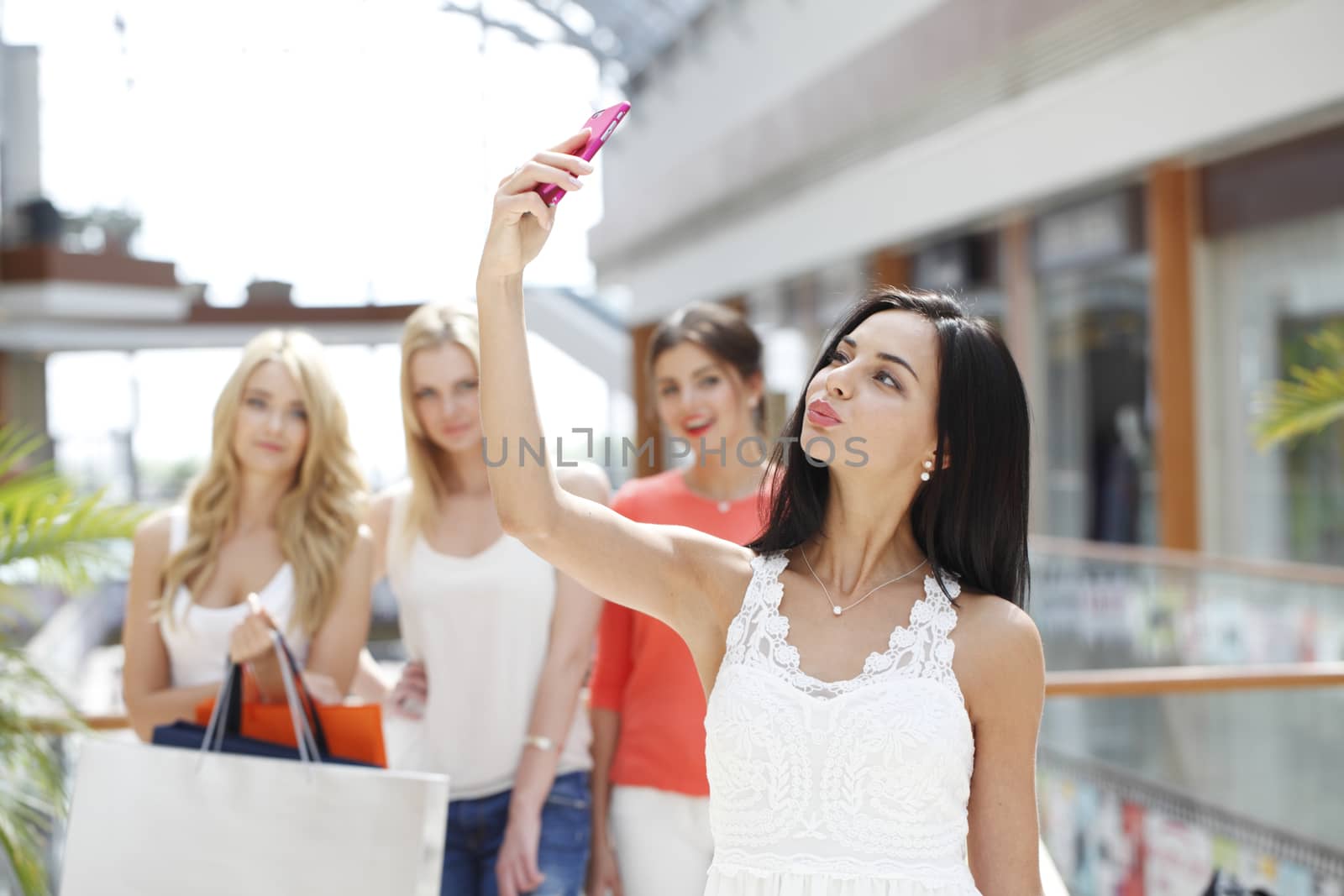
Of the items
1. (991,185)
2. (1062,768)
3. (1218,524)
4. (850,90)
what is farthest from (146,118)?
(1062,768)

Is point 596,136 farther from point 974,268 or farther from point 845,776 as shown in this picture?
point 974,268

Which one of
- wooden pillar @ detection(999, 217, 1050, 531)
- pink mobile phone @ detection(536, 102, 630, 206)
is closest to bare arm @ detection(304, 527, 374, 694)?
pink mobile phone @ detection(536, 102, 630, 206)

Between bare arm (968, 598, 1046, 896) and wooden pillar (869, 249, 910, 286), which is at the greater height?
wooden pillar (869, 249, 910, 286)

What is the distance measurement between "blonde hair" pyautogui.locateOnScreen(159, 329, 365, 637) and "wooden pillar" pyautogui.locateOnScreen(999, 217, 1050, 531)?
987 cm

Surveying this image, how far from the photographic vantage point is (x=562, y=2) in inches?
945

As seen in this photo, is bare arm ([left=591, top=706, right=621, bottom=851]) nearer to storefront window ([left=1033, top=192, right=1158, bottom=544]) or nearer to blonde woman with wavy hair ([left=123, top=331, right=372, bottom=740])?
blonde woman with wavy hair ([left=123, top=331, right=372, bottom=740])

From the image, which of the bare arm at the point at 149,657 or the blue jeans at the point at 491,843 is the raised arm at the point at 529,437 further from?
the bare arm at the point at 149,657

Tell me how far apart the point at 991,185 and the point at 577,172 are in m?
10.4

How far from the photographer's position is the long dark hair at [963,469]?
1.61m

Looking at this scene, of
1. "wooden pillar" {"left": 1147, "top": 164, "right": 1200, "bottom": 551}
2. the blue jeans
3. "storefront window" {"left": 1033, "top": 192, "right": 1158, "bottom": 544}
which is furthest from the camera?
"storefront window" {"left": 1033, "top": 192, "right": 1158, "bottom": 544}

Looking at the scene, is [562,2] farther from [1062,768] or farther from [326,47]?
[1062,768]

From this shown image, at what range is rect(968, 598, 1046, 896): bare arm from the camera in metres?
1.56

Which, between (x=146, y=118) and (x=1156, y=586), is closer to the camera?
(x=1156, y=586)

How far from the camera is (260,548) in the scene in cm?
239
